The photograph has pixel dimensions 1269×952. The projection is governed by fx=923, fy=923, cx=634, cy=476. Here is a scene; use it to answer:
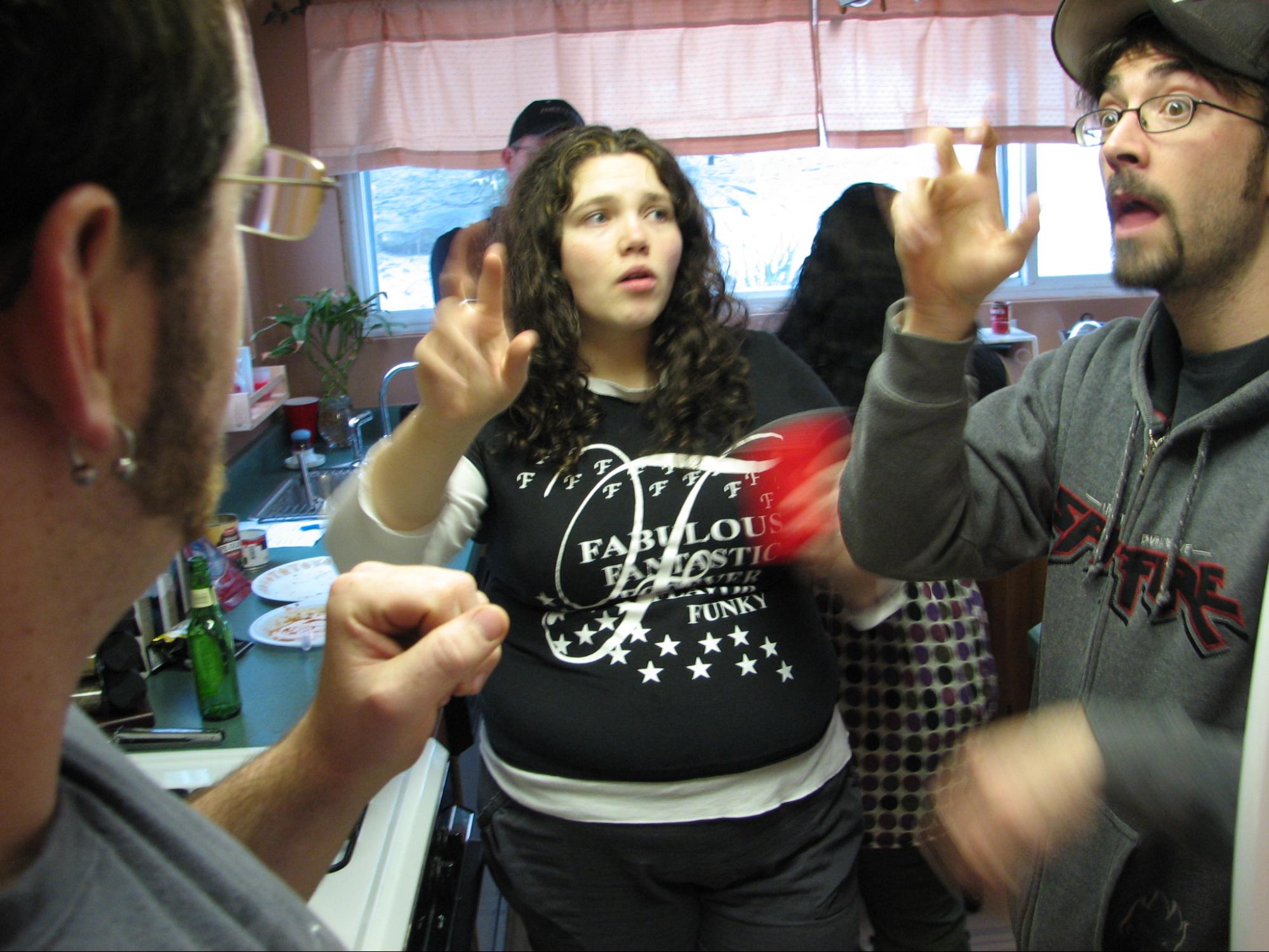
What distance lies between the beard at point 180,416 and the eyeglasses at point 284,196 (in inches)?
3.9

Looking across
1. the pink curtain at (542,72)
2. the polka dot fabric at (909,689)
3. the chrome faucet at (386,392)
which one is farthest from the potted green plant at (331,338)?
the polka dot fabric at (909,689)

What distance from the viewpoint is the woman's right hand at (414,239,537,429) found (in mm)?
1171

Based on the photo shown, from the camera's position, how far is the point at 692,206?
1.59 m

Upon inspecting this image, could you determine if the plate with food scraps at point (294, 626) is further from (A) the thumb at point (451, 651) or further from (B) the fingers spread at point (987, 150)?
(B) the fingers spread at point (987, 150)

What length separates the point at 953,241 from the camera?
1.05 meters

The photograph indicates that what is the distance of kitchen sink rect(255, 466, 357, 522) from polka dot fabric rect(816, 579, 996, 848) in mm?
1683

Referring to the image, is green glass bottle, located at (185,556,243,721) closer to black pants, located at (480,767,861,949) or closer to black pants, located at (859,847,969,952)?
black pants, located at (480,767,861,949)

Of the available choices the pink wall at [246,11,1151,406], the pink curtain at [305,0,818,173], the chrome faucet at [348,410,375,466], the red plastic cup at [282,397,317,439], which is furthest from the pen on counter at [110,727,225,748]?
the pink curtain at [305,0,818,173]

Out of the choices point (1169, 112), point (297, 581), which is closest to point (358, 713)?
point (1169, 112)

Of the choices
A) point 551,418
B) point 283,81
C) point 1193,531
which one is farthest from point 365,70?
point 1193,531

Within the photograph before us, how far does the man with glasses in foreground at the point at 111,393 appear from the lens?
1.45ft

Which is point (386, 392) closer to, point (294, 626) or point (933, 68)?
point (294, 626)

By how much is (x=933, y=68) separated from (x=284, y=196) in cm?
390

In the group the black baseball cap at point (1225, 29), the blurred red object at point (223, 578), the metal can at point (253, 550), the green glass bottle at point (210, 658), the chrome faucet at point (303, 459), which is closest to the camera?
the black baseball cap at point (1225, 29)
